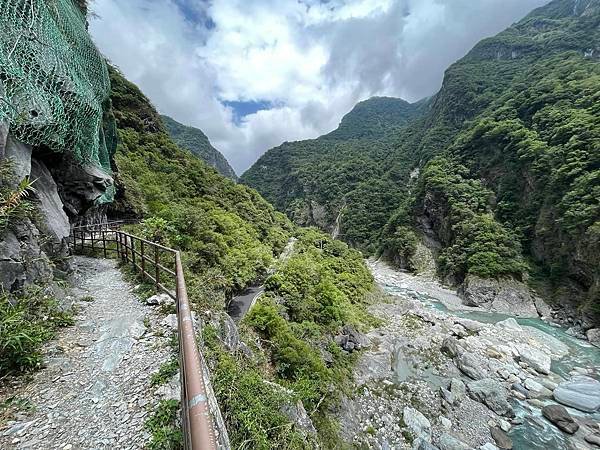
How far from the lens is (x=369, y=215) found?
66938mm

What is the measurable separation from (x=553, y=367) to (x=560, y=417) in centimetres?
631

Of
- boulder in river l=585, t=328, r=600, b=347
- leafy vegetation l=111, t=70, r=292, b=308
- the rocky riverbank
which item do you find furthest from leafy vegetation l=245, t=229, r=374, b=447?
boulder in river l=585, t=328, r=600, b=347

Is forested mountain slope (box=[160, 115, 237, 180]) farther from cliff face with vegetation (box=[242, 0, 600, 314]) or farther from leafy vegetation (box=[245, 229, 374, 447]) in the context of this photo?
leafy vegetation (box=[245, 229, 374, 447])

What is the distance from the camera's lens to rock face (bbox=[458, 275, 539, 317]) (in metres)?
27.6

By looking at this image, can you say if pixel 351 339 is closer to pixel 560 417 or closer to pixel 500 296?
pixel 560 417

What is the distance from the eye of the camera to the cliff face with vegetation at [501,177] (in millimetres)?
29031

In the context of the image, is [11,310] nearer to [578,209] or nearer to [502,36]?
[578,209]

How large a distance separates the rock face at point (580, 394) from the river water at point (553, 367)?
13.8 inches

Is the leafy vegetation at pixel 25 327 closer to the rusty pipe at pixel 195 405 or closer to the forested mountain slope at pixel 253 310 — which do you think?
the forested mountain slope at pixel 253 310

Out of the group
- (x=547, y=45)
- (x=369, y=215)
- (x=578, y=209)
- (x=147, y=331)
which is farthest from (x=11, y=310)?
(x=547, y=45)

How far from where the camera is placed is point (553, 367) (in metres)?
17.0

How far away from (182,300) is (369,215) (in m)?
66.5

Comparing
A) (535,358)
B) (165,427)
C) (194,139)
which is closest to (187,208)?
(165,427)

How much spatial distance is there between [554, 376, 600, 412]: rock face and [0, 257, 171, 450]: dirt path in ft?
63.1
